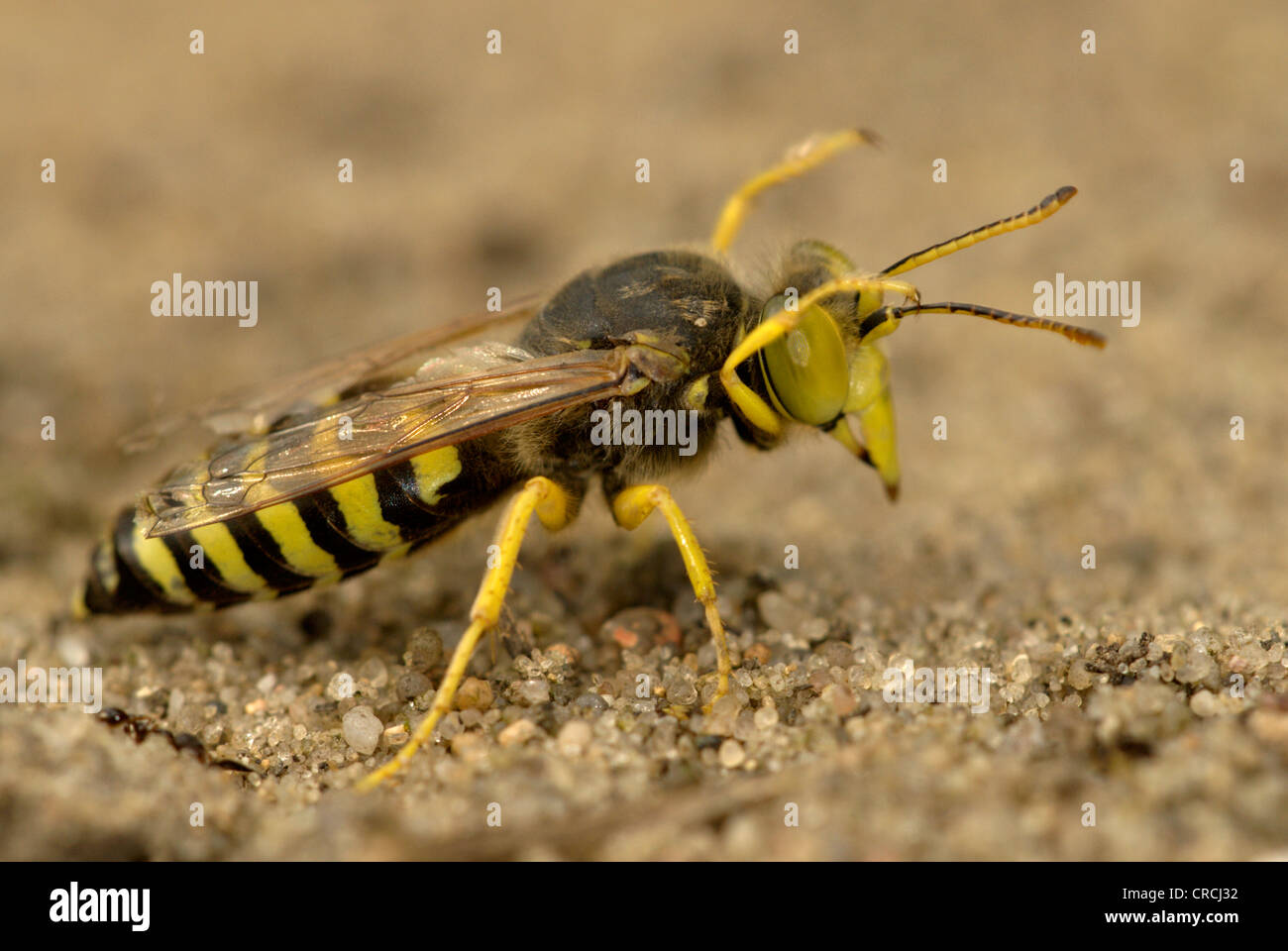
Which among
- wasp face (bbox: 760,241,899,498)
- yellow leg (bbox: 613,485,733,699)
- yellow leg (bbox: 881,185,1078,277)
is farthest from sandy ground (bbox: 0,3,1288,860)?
yellow leg (bbox: 881,185,1078,277)

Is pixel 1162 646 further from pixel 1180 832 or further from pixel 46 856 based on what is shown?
pixel 46 856

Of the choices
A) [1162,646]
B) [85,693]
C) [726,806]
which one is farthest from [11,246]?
[1162,646]

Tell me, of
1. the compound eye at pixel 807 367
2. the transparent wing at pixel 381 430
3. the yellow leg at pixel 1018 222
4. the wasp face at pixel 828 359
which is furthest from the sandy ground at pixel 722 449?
the yellow leg at pixel 1018 222

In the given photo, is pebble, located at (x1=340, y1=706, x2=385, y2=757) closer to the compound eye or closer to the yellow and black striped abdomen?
the yellow and black striped abdomen

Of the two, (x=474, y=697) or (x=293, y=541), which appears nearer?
(x=474, y=697)

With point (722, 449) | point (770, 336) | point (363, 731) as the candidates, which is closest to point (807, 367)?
point (770, 336)

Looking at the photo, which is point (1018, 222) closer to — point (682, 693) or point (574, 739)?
point (682, 693)

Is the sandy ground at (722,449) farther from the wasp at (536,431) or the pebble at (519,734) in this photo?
the wasp at (536,431)

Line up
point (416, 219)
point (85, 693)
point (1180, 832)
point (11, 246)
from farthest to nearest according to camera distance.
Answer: point (416, 219), point (11, 246), point (85, 693), point (1180, 832)

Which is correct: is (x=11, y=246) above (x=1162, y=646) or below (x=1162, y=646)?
above
